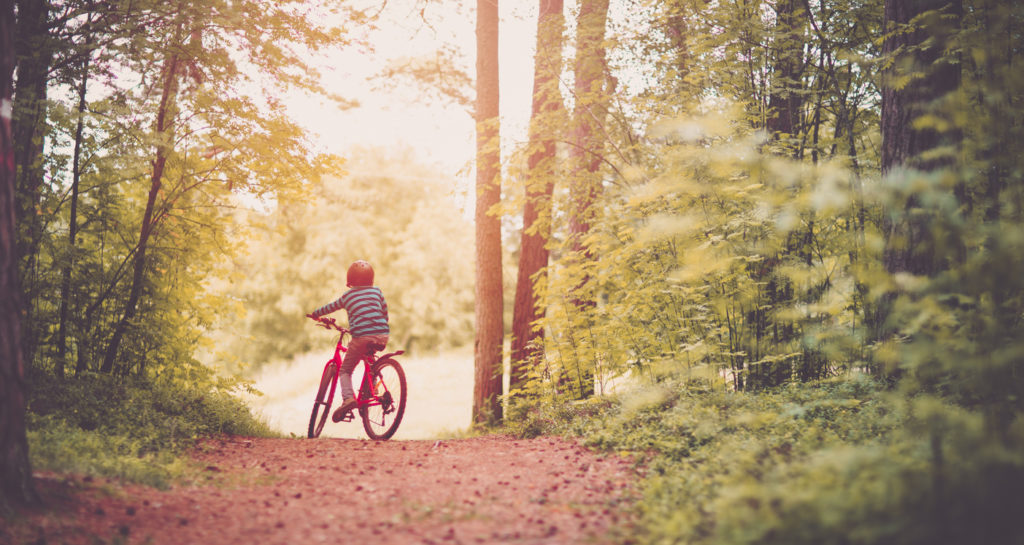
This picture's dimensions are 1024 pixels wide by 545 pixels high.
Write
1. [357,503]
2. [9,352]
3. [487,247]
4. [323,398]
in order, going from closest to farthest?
1. [9,352]
2. [357,503]
3. [323,398]
4. [487,247]

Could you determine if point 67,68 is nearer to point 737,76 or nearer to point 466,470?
point 466,470

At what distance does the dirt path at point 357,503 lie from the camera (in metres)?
3.08

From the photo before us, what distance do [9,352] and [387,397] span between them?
152 inches

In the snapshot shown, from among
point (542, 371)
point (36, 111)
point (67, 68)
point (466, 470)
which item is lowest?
point (466, 470)

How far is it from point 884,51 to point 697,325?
124 inches

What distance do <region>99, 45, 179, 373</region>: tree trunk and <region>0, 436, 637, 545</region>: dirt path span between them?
2.24m

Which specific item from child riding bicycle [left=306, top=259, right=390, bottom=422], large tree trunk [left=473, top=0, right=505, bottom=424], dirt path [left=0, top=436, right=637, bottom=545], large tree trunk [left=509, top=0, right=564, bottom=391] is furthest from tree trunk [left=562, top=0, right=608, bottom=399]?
dirt path [left=0, top=436, right=637, bottom=545]

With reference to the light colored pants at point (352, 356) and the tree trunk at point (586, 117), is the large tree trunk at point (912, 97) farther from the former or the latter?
the light colored pants at point (352, 356)

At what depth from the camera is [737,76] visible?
23.5 feet

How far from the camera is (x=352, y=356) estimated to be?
6750mm

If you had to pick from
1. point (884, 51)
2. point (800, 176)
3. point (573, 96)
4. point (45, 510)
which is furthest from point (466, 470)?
point (573, 96)

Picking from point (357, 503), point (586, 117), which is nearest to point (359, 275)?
point (357, 503)

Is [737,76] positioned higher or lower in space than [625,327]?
higher

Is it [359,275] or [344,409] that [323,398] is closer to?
[344,409]
